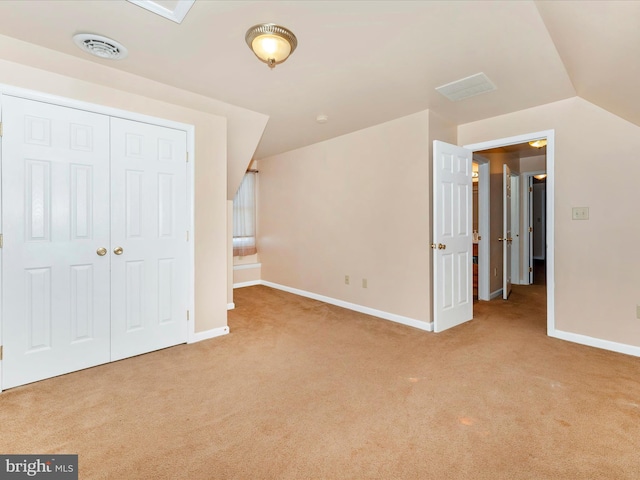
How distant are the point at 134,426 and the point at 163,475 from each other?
20.3 inches

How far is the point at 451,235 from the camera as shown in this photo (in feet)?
11.6

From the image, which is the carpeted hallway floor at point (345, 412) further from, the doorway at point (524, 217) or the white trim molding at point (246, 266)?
the white trim molding at point (246, 266)

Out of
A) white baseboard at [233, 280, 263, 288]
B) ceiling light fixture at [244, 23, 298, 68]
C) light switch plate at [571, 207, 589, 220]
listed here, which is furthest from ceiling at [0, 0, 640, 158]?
white baseboard at [233, 280, 263, 288]

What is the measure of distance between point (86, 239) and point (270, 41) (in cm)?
213

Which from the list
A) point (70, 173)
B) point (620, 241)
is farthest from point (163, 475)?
point (620, 241)

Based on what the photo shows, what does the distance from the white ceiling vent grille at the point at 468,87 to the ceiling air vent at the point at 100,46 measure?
263 cm

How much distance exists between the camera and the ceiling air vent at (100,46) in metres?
2.09

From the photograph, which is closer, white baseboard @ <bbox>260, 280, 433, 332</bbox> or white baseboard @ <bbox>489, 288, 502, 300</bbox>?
white baseboard @ <bbox>260, 280, 433, 332</bbox>

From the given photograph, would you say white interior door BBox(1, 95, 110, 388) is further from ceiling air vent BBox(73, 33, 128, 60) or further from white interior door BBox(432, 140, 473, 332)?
white interior door BBox(432, 140, 473, 332)

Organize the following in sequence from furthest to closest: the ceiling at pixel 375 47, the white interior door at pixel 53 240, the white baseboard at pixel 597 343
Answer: the white baseboard at pixel 597 343 → the white interior door at pixel 53 240 → the ceiling at pixel 375 47

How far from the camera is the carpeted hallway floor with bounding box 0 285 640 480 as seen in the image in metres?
1.54

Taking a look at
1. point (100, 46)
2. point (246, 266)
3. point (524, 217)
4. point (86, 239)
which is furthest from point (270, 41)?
point (524, 217)

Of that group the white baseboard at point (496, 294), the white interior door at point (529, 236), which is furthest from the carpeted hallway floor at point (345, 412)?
the white interior door at point (529, 236)

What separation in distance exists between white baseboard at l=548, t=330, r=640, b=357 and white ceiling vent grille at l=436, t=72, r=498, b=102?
2548 millimetres
